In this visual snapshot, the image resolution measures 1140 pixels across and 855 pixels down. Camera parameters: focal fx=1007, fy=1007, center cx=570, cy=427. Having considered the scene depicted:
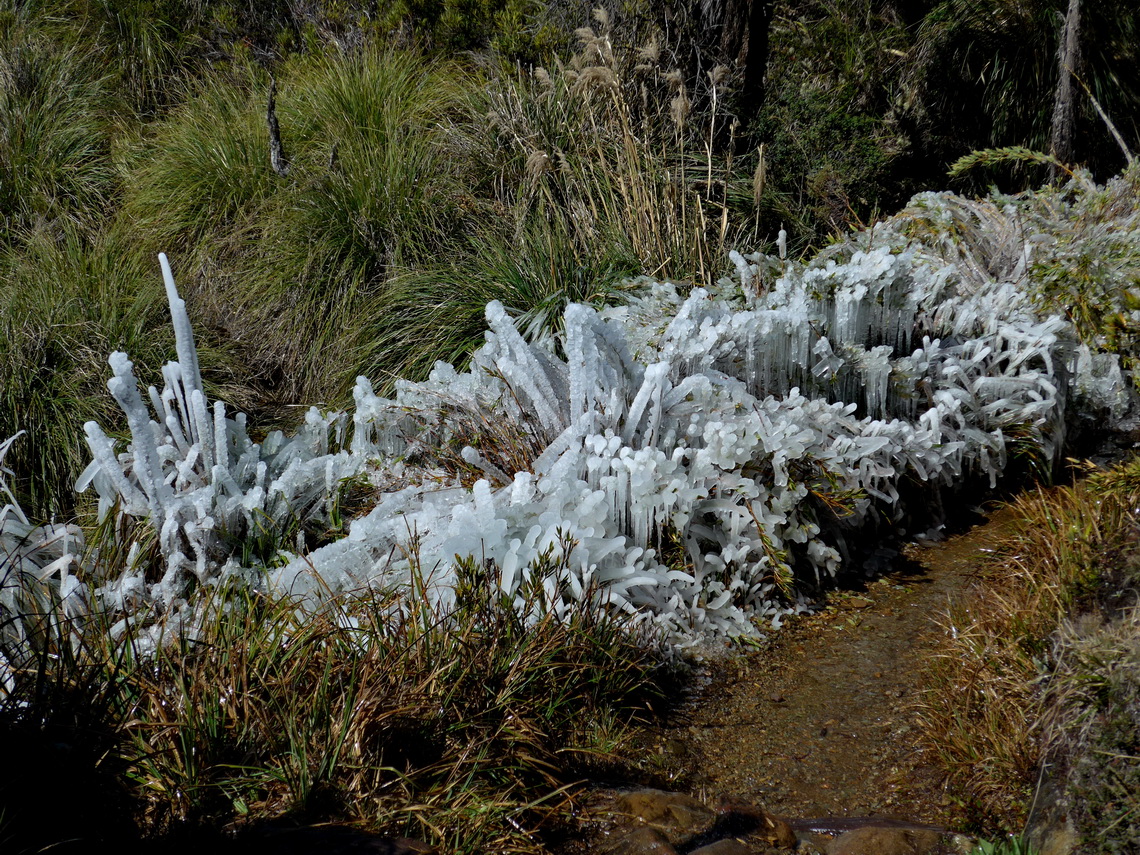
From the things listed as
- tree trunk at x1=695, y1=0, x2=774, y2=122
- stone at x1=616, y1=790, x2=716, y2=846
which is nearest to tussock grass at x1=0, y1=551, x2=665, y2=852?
stone at x1=616, y1=790, x2=716, y2=846

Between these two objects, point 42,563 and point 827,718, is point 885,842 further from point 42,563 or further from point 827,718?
point 42,563

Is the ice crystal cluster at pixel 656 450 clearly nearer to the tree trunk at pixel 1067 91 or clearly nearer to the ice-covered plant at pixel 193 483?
the ice-covered plant at pixel 193 483

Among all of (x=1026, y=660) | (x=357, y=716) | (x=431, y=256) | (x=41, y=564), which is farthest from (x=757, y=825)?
(x=431, y=256)

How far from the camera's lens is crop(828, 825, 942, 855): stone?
2370 mm

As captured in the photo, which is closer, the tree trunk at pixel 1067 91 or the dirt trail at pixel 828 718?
the dirt trail at pixel 828 718

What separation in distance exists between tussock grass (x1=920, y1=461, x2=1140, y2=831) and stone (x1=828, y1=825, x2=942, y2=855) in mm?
155

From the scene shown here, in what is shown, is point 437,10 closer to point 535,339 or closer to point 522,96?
point 522,96

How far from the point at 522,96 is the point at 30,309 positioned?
3.37 m

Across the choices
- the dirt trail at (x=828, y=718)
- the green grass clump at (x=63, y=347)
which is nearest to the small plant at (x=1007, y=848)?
the dirt trail at (x=828, y=718)

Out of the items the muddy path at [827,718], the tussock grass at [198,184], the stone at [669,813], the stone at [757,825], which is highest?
the tussock grass at [198,184]

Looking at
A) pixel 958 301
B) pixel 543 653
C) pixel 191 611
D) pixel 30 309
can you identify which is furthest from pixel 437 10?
pixel 543 653

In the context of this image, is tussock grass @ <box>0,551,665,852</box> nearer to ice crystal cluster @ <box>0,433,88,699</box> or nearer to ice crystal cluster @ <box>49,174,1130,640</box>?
ice crystal cluster @ <box>49,174,1130,640</box>

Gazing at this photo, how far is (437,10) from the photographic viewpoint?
876 cm

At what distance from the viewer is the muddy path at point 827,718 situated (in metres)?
2.70
